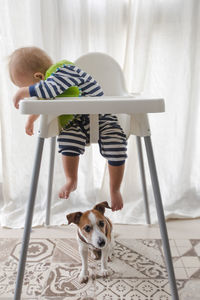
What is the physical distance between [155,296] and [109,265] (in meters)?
0.19

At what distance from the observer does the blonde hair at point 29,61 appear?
35.1 inches

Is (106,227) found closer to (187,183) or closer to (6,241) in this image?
(6,241)

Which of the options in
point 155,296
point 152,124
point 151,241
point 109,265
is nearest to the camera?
point 155,296

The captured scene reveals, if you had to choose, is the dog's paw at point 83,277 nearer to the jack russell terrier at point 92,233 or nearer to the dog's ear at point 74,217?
the jack russell terrier at point 92,233

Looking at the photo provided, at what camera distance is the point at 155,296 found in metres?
0.84

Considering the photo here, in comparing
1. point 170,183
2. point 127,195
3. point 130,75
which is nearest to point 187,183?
point 170,183

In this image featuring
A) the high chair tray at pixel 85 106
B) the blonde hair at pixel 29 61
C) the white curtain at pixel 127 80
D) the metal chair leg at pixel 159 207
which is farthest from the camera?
the white curtain at pixel 127 80

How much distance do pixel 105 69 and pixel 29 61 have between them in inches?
12.0

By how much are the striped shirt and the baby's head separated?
0.09 meters

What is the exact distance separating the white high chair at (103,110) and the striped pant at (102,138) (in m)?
0.03

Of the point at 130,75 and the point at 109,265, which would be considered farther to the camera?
the point at 130,75

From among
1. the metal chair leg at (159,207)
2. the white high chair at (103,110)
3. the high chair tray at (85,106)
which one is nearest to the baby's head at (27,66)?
the white high chair at (103,110)

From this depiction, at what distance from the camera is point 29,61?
0.90 m

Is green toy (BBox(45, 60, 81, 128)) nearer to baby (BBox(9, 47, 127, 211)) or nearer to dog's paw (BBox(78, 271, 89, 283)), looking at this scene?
baby (BBox(9, 47, 127, 211))
